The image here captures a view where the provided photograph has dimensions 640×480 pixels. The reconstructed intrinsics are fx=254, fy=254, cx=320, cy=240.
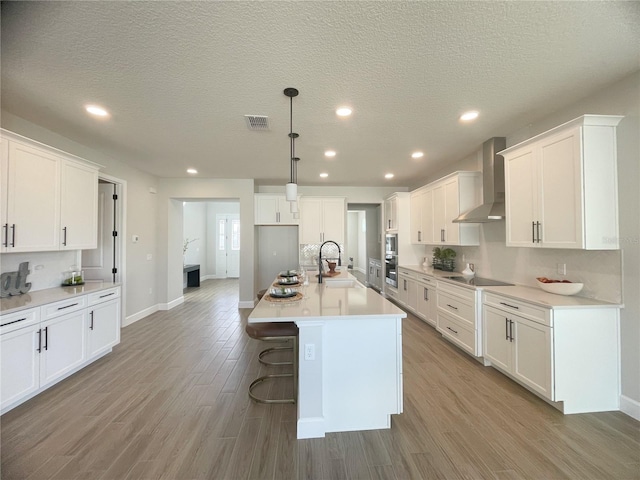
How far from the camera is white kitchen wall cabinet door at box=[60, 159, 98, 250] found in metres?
2.84

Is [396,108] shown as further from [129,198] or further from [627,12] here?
[129,198]

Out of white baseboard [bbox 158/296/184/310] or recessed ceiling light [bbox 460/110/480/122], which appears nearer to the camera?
recessed ceiling light [bbox 460/110/480/122]

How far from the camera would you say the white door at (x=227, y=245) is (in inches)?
380

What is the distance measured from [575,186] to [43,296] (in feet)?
16.4

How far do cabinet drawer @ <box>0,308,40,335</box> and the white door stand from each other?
294 inches

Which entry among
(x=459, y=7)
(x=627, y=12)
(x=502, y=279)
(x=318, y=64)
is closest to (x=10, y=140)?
(x=318, y=64)

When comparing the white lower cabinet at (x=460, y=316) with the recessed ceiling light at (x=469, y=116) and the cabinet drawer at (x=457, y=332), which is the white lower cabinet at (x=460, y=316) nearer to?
the cabinet drawer at (x=457, y=332)

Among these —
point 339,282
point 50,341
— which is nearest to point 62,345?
point 50,341

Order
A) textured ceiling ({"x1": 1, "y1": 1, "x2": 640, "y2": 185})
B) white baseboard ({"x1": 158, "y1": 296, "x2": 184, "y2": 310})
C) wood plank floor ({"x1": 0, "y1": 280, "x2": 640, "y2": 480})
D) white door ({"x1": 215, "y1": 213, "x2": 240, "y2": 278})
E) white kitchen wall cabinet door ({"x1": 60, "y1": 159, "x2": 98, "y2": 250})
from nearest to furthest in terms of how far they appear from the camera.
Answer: textured ceiling ({"x1": 1, "y1": 1, "x2": 640, "y2": 185}) → wood plank floor ({"x1": 0, "y1": 280, "x2": 640, "y2": 480}) → white kitchen wall cabinet door ({"x1": 60, "y1": 159, "x2": 98, "y2": 250}) → white baseboard ({"x1": 158, "y1": 296, "x2": 184, "y2": 310}) → white door ({"x1": 215, "y1": 213, "x2": 240, "y2": 278})

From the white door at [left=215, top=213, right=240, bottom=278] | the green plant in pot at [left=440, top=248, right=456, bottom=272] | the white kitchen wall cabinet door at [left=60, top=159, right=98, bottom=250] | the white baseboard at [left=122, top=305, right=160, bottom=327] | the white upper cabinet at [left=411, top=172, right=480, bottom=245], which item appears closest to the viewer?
the white kitchen wall cabinet door at [left=60, top=159, right=98, bottom=250]

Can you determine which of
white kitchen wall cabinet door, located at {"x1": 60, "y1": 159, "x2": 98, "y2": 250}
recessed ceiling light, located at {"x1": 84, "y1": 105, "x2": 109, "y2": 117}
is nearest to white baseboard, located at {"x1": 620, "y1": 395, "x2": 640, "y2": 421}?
recessed ceiling light, located at {"x1": 84, "y1": 105, "x2": 109, "y2": 117}

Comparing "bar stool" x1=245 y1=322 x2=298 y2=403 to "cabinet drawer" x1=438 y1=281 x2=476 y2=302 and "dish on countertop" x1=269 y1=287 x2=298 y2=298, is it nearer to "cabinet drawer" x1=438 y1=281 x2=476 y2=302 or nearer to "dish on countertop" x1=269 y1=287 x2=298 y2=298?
"dish on countertop" x1=269 y1=287 x2=298 y2=298

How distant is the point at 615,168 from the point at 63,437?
4773 mm

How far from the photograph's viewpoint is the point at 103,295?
9.93 feet
